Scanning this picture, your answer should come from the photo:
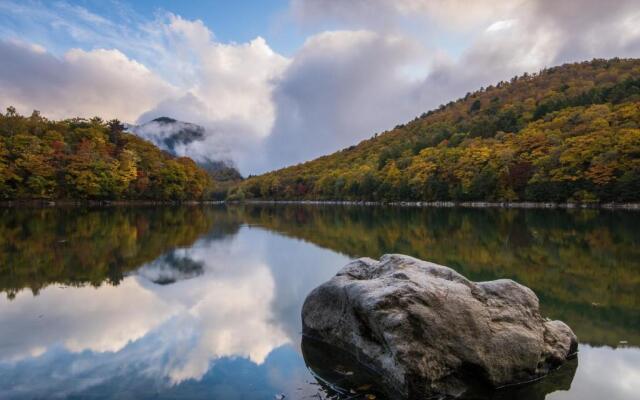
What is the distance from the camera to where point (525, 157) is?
68.5 m

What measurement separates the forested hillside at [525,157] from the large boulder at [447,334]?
53.4m

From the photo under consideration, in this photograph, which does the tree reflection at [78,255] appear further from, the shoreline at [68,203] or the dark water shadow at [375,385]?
the shoreline at [68,203]

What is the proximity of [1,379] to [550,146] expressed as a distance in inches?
2884

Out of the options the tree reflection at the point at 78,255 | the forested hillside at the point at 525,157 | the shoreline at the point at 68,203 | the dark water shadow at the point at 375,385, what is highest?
the forested hillside at the point at 525,157

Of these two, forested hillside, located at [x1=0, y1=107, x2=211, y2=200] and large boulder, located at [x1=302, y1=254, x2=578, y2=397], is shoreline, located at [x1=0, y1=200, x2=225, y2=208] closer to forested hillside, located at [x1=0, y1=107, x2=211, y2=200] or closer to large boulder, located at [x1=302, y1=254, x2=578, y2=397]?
forested hillside, located at [x1=0, y1=107, x2=211, y2=200]

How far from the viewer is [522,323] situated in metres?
7.06

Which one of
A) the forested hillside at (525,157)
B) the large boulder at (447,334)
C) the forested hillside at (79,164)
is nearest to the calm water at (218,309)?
the large boulder at (447,334)

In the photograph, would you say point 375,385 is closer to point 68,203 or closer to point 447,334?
point 447,334

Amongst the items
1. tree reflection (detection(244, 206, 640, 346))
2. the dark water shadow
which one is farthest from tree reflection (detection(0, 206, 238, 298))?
the dark water shadow

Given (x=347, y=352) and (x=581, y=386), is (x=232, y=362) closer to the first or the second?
(x=347, y=352)

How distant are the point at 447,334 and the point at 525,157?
69.4 meters

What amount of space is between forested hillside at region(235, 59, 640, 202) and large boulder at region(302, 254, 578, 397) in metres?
53.4

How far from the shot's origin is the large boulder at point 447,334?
20.6 ft

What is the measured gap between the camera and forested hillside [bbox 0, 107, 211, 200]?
66.1 metres
